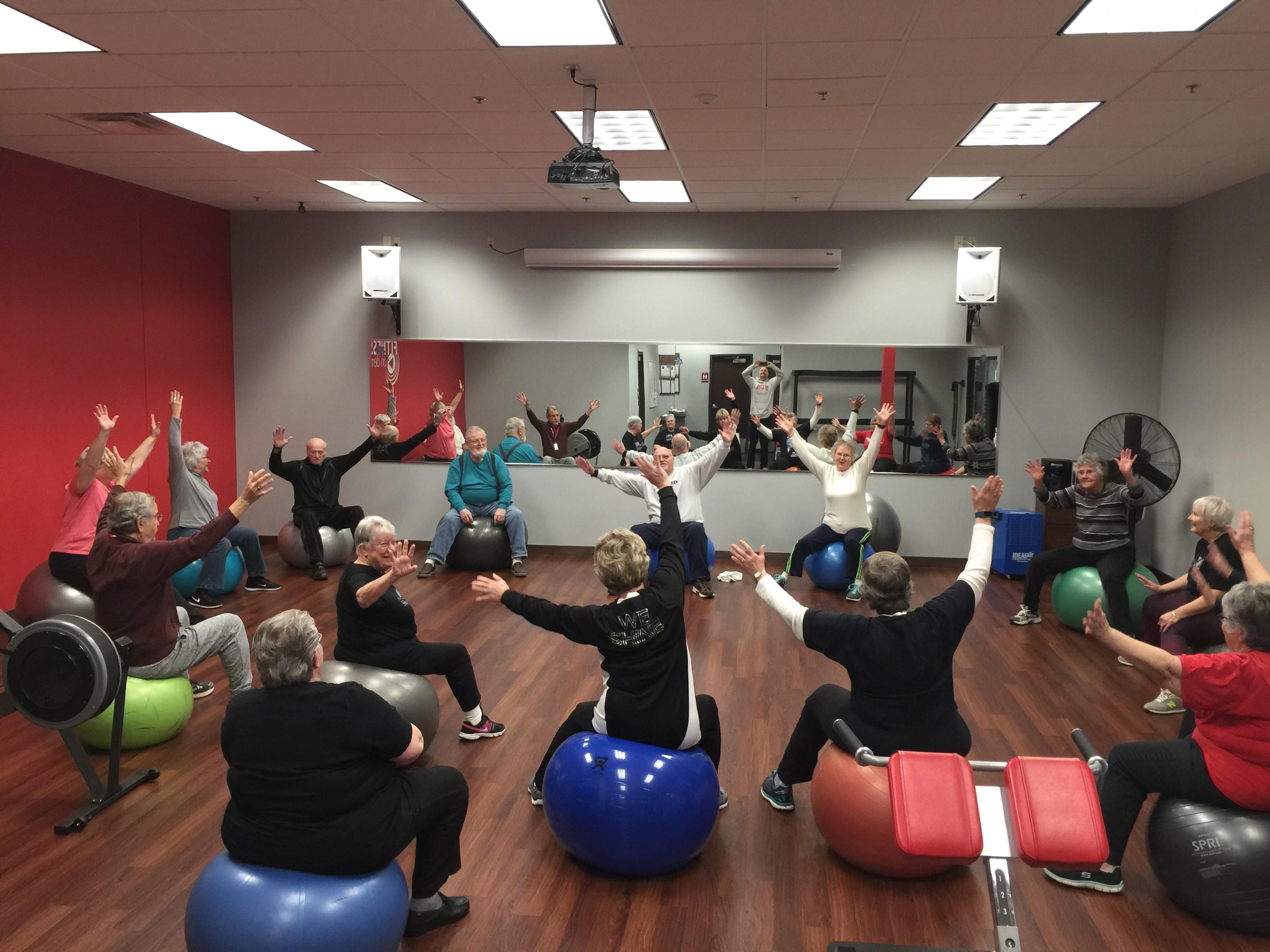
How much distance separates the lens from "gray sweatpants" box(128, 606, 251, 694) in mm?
3979

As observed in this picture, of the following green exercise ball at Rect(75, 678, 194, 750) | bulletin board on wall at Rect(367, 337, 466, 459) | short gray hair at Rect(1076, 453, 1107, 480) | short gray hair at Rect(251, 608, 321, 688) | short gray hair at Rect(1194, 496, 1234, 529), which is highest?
bulletin board on wall at Rect(367, 337, 466, 459)

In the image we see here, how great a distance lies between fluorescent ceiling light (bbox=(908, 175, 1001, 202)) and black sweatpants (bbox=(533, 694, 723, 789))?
14.5 feet

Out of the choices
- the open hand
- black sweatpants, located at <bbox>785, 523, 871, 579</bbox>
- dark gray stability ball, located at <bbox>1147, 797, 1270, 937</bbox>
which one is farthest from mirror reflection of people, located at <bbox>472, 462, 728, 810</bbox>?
black sweatpants, located at <bbox>785, 523, 871, 579</bbox>

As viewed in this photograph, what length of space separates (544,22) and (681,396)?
4.76 meters

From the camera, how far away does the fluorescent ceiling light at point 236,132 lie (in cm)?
498

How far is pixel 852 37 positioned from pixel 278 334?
20.6 ft

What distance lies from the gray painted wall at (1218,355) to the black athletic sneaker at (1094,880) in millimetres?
3846

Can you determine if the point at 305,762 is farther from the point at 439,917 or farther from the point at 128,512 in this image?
the point at 128,512

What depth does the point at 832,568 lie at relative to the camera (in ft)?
22.5

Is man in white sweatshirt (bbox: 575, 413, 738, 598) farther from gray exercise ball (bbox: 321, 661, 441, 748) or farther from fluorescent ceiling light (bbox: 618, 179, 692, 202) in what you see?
gray exercise ball (bbox: 321, 661, 441, 748)

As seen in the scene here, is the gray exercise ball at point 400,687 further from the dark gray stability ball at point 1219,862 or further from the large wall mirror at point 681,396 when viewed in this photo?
the large wall mirror at point 681,396

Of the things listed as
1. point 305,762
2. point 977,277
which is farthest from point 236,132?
point 977,277

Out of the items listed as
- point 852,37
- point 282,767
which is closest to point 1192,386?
point 852,37

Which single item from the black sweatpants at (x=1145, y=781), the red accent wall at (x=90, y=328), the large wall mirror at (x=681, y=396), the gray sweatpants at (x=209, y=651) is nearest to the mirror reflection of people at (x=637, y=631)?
the black sweatpants at (x=1145, y=781)
